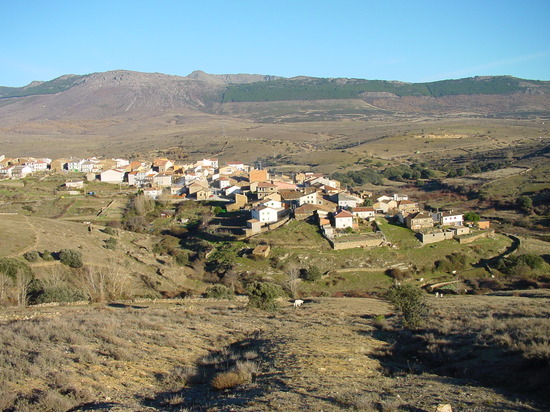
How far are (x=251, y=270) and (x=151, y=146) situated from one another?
297 feet

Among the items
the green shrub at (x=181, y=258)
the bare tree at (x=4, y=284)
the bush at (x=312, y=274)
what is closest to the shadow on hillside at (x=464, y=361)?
the bare tree at (x=4, y=284)

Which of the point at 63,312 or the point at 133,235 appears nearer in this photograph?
the point at 63,312

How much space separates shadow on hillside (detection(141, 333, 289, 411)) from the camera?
780 centimetres

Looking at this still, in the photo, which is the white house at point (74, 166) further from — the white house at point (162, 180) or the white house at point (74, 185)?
the white house at point (162, 180)

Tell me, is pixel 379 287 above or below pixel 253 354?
below

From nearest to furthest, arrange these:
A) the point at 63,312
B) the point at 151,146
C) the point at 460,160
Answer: the point at 63,312
the point at 460,160
the point at 151,146

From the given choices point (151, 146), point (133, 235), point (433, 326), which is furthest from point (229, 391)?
point (151, 146)

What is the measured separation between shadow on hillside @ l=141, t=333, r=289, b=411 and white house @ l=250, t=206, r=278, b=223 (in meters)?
25.6

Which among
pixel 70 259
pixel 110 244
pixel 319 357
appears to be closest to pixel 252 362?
pixel 319 357

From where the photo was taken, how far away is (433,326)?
13359 millimetres

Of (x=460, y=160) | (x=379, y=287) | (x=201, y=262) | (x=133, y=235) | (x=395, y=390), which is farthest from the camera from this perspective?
(x=460, y=160)

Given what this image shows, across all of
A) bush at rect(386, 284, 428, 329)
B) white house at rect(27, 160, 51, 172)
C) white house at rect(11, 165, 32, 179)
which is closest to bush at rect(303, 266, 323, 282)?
bush at rect(386, 284, 428, 329)

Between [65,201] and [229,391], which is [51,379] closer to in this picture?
[229,391]

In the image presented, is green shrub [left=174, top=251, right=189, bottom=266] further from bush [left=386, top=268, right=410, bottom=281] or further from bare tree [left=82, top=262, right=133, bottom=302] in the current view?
bush [left=386, top=268, right=410, bottom=281]
